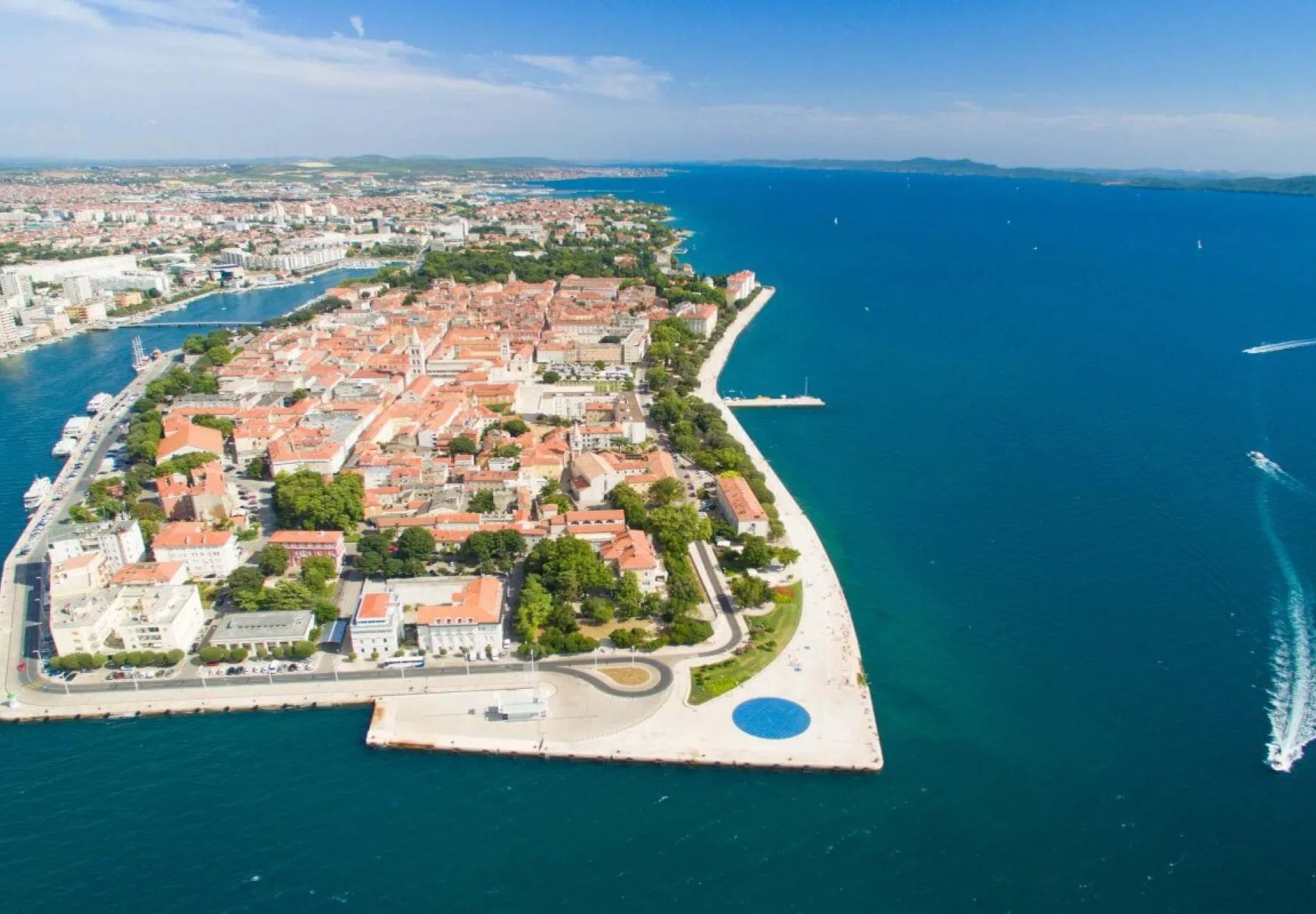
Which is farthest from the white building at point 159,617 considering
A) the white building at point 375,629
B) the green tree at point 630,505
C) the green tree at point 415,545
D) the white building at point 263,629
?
the green tree at point 630,505

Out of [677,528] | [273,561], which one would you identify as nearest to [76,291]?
[273,561]

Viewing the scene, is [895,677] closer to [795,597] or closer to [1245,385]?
[795,597]

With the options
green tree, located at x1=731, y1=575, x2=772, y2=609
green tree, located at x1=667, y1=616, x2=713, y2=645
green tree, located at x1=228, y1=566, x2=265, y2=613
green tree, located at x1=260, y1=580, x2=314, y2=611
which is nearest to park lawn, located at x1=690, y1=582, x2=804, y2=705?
green tree, located at x1=731, y1=575, x2=772, y2=609

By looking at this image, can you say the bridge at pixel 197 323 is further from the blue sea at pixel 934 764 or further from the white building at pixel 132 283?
the blue sea at pixel 934 764

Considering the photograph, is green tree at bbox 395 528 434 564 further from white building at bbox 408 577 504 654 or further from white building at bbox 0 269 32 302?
white building at bbox 0 269 32 302

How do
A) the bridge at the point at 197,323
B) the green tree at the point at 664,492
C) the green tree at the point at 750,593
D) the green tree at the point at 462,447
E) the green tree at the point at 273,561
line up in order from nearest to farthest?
the green tree at the point at 750,593 < the green tree at the point at 273,561 < the green tree at the point at 664,492 < the green tree at the point at 462,447 < the bridge at the point at 197,323

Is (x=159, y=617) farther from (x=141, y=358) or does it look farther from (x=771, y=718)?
(x=141, y=358)

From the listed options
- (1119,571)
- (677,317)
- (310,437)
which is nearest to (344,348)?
(310,437)
